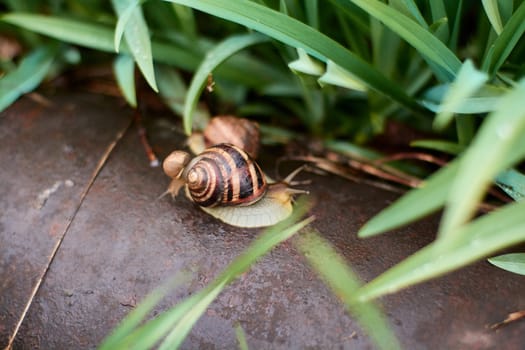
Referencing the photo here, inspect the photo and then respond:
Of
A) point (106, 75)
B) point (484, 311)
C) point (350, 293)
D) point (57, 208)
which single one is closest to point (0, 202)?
point (57, 208)

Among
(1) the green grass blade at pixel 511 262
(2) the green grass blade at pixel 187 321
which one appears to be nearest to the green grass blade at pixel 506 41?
(1) the green grass blade at pixel 511 262


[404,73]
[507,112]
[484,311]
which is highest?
[507,112]

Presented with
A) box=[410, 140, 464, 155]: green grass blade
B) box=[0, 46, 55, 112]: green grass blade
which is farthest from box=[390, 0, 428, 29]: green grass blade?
box=[0, 46, 55, 112]: green grass blade

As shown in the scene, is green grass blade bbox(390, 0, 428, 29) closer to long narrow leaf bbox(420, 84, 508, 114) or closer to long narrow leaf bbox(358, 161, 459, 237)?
long narrow leaf bbox(420, 84, 508, 114)

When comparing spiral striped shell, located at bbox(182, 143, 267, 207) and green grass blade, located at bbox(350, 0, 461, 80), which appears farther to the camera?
spiral striped shell, located at bbox(182, 143, 267, 207)

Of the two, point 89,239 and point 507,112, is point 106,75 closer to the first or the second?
point 89,239

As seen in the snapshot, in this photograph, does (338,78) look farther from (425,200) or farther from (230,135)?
(425,200)
